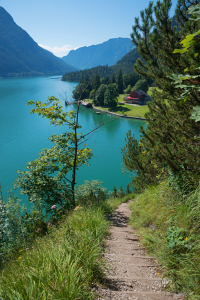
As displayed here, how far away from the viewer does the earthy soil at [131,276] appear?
6.09 ft

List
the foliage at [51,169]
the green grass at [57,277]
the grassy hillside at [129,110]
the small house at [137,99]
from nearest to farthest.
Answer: the green grass at [57,277]
the foliage at [51,169]
the grassy hillside at [129,110]
the small house at [137,99]

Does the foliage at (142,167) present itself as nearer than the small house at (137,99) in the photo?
Yes

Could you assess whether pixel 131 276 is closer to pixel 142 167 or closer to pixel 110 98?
pixel 142 167

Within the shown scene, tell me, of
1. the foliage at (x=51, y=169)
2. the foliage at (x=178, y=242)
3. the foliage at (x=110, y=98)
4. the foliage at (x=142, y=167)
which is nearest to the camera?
the foliage at (x=178, y=242)

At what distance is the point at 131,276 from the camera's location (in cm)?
225

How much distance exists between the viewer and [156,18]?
368cm

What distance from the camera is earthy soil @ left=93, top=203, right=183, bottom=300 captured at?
1857 millimetres

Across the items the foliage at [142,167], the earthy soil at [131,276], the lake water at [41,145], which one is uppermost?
the earthy soil at [131,276]

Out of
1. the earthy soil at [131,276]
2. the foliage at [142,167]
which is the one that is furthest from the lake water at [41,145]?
the earthy soil at [131,276]

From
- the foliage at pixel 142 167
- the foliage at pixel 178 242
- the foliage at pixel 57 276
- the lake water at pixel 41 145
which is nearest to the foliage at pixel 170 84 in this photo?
the foliage at pixel 178 242

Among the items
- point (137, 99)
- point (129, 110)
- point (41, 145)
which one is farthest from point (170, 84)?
point (137, 99)

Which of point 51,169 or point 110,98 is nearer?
point 51,169

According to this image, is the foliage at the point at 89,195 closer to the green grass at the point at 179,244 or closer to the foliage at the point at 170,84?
the green grass at the point at 179,244

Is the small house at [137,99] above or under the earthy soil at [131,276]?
above
